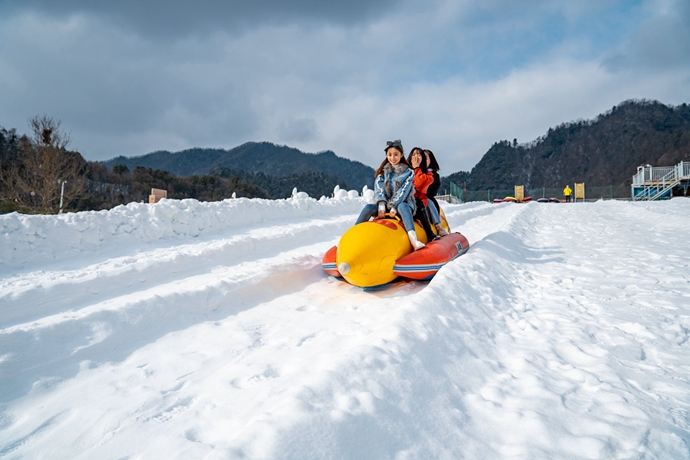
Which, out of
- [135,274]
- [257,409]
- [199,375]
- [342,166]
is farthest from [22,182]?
[342,166]

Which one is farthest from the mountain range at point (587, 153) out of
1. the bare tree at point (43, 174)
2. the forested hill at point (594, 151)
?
the bare tree at point (43, 174)

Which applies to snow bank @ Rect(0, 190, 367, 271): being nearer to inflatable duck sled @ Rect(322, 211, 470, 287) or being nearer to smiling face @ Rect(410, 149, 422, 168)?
inflatable duck sled @ Rect(322, 211, 470, 287)

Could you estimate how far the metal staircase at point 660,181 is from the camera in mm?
25547

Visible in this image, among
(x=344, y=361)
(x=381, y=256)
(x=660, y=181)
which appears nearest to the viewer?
(x=344, y=361)

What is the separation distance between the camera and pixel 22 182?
1255 cm

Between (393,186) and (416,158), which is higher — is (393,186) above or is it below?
below

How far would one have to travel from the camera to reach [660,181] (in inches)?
1074

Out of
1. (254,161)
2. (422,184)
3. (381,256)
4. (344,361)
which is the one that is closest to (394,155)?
(422,184)

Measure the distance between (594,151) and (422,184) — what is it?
110554mm

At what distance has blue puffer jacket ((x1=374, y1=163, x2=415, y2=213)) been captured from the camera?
4.95 meters

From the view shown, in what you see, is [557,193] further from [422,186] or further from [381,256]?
[381,256]

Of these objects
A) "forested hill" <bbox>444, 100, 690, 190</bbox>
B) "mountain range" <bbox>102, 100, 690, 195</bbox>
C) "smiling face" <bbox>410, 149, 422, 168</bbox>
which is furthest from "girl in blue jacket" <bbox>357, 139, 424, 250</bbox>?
"forested hill" <bbox>444, 100, 690, 190</bbox>

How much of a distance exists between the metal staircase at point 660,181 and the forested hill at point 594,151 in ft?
180

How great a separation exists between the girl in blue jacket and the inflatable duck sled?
0.74 ft
